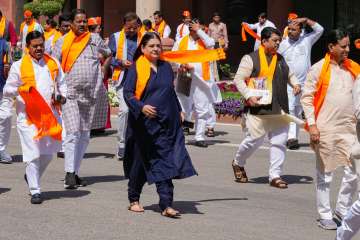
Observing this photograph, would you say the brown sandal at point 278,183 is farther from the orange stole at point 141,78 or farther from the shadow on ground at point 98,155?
the shadow on ground at point 98,155

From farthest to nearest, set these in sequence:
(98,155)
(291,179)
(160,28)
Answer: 1. (160,28)
2. (98,155)
3. (291,179)

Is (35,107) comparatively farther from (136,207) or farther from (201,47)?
(201,47)

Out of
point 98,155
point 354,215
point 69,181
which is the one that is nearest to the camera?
point 354,215

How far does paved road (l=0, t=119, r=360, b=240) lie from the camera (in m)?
8.19

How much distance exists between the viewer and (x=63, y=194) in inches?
393

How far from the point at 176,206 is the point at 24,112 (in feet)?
5.70

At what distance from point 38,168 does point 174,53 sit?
314 cm

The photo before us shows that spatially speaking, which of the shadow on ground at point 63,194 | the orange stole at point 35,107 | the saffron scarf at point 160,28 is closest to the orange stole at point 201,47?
the shadow on ground at point 63,194

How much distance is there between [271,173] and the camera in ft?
35.0

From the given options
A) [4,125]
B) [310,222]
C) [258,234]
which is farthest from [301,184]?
[4,125]

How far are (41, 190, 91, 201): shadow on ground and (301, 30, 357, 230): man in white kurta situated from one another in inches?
106

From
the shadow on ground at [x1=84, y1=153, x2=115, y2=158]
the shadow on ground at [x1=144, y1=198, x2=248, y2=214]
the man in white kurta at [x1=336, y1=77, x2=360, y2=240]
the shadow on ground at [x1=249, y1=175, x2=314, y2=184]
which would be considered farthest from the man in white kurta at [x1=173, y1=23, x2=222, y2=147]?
the man in white kurta at [x1=336, y1=77, x2=360, y2=240]

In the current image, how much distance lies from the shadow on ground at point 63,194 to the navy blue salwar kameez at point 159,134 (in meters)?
1.32

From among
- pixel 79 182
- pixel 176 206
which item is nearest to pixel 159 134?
pixel 176 206
